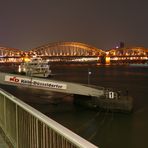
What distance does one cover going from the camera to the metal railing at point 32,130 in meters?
3.77

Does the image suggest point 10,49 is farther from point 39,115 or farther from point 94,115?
point 39,115

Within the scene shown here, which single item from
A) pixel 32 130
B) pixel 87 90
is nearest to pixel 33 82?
pixel 87 90

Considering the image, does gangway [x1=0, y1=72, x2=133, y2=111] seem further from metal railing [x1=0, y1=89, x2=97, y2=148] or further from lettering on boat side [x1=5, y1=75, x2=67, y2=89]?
metal railing [x1=0, y1=89, x2=97, y2=148]

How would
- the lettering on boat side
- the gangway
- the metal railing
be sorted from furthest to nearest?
1. the lettering on boat side
2. the gangway
3. the metal railing

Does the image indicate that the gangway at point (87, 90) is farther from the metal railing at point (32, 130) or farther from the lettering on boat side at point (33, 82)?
the metal railing at point (32, 130)

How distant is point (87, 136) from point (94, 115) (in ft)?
24.8

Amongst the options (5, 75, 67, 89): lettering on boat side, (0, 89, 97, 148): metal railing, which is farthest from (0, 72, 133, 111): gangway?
(0, 89, 97, 148): metal railing

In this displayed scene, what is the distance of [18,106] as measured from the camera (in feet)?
21.5

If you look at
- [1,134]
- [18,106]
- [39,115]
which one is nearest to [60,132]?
[39,115]

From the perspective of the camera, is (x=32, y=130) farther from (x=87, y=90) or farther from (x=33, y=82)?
(x=33, y=82)

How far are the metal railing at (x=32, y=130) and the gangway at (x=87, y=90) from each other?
18.8m

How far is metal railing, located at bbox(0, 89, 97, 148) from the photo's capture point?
12.4 ft

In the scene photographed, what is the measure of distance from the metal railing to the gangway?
18.8 m

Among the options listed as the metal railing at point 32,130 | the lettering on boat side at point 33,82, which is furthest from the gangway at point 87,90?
the metal railing at point 32,130
